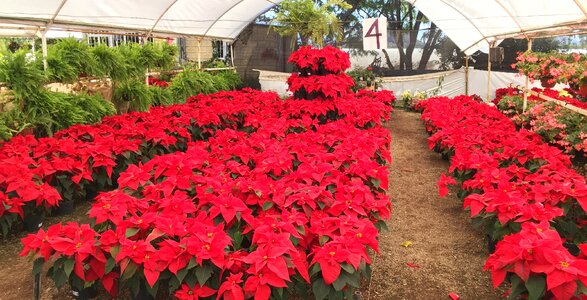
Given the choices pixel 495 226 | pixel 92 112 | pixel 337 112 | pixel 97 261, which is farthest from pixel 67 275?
pixel 337 112

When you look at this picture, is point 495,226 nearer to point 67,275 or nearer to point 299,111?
point 67,275

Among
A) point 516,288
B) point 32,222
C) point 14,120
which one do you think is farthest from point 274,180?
point 14,120

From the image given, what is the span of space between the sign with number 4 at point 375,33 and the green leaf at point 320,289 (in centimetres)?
911

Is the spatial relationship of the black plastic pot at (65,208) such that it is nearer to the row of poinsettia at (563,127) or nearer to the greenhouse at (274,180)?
the greenhouse at (274,180)

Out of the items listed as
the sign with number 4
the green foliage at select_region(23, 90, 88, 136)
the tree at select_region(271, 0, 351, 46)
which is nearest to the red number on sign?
the sign with number 4

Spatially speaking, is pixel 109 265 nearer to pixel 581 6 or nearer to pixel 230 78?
pixel 581 6

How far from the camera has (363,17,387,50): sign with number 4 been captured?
10391mm

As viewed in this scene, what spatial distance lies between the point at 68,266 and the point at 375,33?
9432 mm

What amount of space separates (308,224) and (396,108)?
385 inches

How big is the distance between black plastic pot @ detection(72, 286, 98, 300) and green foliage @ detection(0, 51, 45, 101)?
3019mm

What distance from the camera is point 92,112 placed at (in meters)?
5.69

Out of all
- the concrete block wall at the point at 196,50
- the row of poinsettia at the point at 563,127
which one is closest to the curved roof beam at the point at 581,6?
the row of poinsettia at the point at 563,127

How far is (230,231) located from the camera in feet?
8.38

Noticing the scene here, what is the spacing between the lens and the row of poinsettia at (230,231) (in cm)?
208
